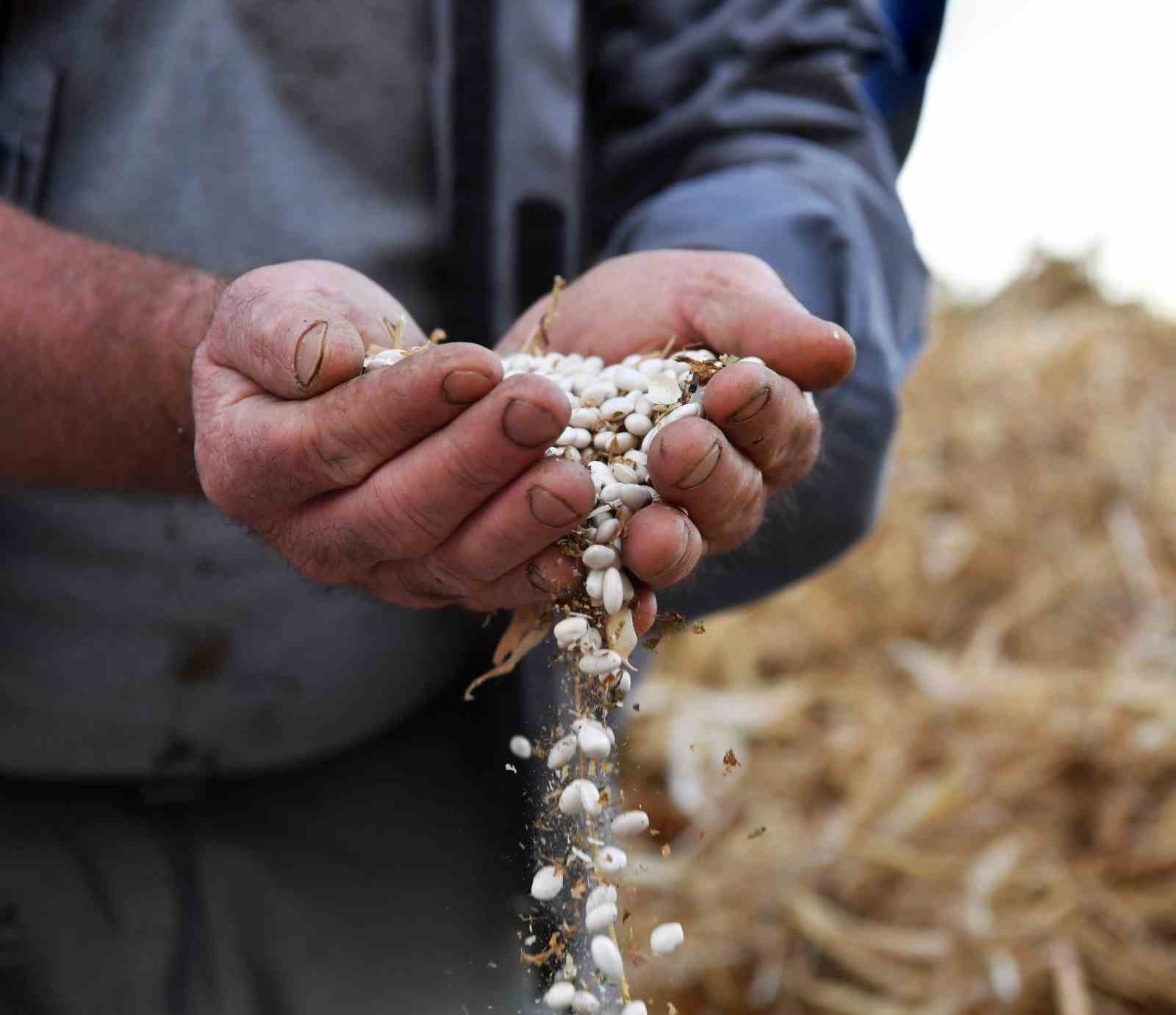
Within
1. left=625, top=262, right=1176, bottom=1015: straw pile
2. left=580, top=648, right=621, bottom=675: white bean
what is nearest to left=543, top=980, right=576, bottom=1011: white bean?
left=580, top=648, right=621, bottom=675: white bean

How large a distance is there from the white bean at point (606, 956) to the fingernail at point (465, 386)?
0.70ft

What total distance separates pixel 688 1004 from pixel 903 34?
42.5 inches

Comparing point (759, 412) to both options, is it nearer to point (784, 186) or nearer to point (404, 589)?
point (404, 589)

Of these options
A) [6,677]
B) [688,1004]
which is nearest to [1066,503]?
[688,1004]

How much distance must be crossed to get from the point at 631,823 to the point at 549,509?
0.44 feet

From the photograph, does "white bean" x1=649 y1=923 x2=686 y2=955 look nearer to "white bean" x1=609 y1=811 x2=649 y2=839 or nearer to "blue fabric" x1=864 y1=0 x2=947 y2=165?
"white bean" x1=609 y1=811 x2=649 y2=839

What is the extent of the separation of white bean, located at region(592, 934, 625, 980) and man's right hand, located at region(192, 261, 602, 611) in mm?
137

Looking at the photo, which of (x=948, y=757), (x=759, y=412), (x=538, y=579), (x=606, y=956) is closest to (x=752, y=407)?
(x=759, y=412)

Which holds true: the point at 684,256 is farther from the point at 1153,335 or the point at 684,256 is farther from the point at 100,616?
the point at 1153,335

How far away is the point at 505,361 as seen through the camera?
0.57m

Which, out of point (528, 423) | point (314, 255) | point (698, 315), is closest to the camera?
point (528, 423)

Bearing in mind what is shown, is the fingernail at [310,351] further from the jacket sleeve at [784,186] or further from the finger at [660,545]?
the jacket sleeve at [784,186]

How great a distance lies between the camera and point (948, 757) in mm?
1546

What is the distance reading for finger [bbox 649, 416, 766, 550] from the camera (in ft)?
1.45
